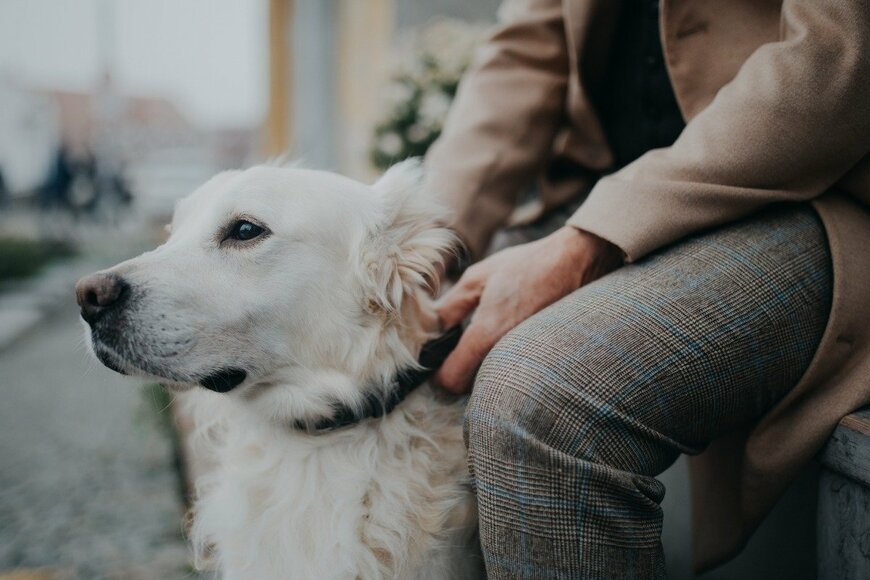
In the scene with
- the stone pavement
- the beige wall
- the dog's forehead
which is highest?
the dog's forehead

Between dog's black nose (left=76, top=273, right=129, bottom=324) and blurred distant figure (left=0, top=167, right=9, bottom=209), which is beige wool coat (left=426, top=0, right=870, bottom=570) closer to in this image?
dog's black nose (left=76, top=273, right=129, bottom=324)

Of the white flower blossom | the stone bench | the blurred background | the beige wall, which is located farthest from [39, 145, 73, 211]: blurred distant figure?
the stone bench

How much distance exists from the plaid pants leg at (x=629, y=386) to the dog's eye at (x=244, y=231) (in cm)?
60

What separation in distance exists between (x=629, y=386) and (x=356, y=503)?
63 cm

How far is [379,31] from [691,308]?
6787 millimetres

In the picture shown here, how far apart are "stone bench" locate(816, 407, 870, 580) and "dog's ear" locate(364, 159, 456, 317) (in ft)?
2.70

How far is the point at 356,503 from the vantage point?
4.31ft

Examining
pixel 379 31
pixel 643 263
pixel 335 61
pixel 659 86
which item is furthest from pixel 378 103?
pixel 643 263

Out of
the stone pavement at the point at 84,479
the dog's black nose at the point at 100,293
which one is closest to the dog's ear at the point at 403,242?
the dog's black nose at the point at 100,293

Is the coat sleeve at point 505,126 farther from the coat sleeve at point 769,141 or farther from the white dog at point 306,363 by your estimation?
the coat sleeve at point 769,141

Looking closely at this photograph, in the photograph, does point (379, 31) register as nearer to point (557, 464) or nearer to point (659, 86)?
point (659, 86)

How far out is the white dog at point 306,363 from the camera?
49.9 inches

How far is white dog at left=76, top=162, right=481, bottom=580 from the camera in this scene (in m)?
1.27

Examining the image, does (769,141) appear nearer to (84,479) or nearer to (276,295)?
(276,295)
